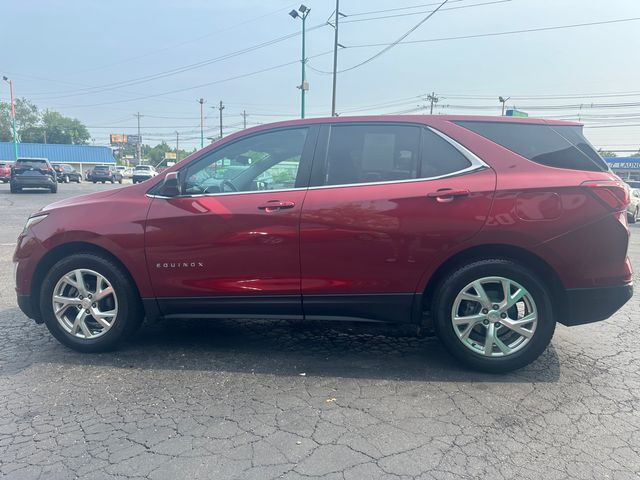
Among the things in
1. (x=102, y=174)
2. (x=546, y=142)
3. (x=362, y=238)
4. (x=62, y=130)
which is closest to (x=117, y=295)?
(x=362, y=238)

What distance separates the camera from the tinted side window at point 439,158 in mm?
3613

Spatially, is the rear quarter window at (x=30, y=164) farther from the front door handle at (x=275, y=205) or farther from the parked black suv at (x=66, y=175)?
the front door handle at (x=275, y=205)

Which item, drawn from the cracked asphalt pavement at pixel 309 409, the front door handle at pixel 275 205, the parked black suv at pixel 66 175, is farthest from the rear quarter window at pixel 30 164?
the front door handle at pixel 275 205

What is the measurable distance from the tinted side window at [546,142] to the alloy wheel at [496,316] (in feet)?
3.14

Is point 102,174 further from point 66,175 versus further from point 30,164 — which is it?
point 30,164

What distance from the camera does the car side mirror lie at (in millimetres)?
3797

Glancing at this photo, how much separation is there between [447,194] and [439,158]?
1.04 ft

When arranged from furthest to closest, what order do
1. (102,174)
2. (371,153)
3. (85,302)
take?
(102,174), (85,302), (371,153)

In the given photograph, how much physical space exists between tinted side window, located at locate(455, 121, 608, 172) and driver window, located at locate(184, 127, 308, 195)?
1335 millimetres

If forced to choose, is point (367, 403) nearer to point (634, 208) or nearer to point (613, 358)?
point (613, 358)

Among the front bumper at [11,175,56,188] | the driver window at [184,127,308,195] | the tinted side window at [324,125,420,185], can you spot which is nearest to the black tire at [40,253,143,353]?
the driver window at [184,127,308,195]

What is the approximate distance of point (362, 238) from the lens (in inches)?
140

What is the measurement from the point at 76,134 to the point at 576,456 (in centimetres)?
11758

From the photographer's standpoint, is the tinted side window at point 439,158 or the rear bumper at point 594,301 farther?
the tinted side window at point 439,158
